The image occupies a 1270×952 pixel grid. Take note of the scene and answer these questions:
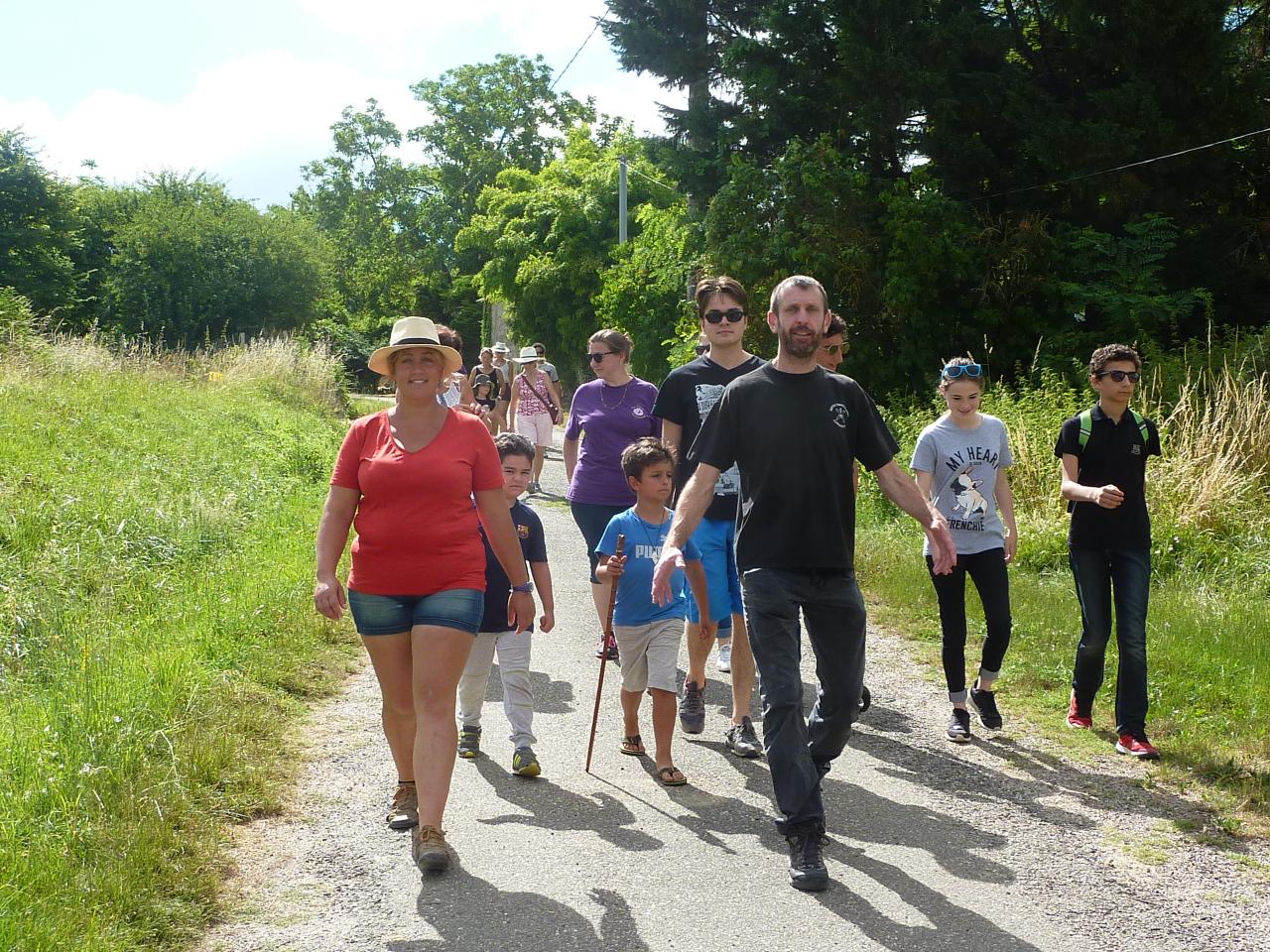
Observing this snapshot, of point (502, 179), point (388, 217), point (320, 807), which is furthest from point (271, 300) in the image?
point (320, 807)

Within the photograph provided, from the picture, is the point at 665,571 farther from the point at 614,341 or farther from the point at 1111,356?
the point at 614,341

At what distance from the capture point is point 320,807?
215 inches

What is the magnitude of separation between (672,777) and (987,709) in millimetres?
2063

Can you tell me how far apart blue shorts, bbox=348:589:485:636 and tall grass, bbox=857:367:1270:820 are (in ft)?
11.5

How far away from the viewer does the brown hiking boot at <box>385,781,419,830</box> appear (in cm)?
518

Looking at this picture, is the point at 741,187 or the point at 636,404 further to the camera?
the point at 741,187

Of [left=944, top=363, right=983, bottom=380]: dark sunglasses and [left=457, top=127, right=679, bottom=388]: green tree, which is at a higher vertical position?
[left=457, top=127, right=679, bottom=388]: green tree

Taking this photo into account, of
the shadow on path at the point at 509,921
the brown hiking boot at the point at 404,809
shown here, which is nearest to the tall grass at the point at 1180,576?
the shadow on path at the point at 509,921

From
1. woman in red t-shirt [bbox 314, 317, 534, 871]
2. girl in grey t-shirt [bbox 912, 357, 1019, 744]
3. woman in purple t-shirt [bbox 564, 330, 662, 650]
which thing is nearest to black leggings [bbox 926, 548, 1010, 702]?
girl in grey t-shirt [bbox 912, 357, 1019, 744]

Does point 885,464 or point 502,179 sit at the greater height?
point 502,179

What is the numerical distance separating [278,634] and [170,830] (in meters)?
3.47

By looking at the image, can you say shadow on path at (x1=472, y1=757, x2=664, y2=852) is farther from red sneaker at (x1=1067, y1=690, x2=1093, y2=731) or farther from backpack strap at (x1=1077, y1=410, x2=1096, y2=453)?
backpack strap at (x1=1077, y1=410, x2=1096, y2=453)

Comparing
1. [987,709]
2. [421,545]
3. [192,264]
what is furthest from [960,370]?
[192,264]

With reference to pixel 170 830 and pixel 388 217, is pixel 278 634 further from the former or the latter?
pixel 388 217
